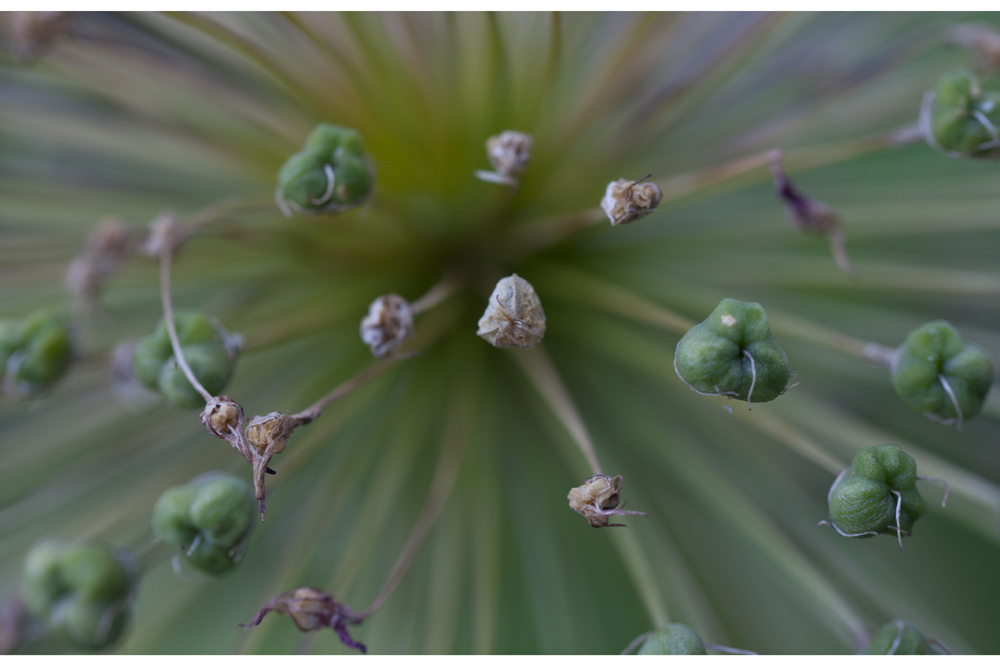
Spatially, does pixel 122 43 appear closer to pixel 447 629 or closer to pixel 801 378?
pixel 447 629

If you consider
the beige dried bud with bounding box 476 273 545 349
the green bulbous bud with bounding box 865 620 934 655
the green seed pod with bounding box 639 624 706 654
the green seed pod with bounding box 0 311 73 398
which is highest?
the green seed pod with bounding box 0 311 73 398

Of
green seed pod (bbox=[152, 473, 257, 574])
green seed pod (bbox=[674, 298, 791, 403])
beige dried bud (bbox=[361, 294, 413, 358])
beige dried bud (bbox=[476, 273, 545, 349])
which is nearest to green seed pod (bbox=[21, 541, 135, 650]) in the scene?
→ green seed pod (bbox=[152, 473, 257, 574])

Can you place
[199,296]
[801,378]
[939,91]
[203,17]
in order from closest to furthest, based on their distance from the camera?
[939,91] < [203,17] < [199,296] < [801,378]

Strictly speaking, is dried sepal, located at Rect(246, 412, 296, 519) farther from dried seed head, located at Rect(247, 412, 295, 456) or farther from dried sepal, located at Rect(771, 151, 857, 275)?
dried sepal, located at Rect(771, 151, 857, 275)

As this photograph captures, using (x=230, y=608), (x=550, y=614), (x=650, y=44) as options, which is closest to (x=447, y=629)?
(x=550, y=614)

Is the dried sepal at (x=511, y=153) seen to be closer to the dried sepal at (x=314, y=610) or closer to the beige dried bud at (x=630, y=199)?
the beige dried bud at (x=630, y=199)
